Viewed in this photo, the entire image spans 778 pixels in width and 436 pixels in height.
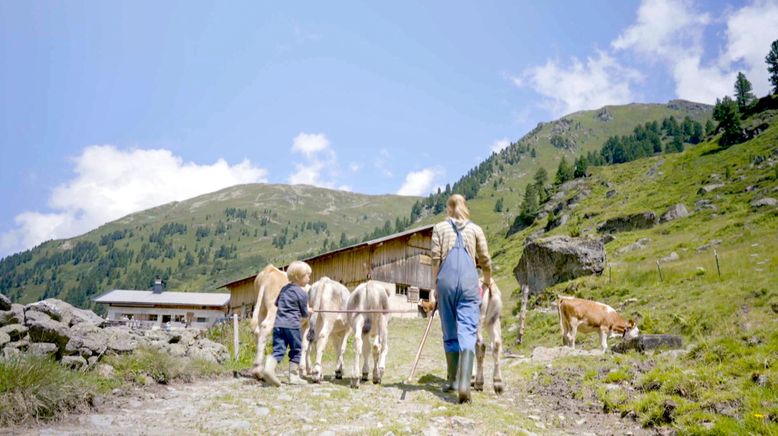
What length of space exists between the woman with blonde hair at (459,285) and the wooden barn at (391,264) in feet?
109

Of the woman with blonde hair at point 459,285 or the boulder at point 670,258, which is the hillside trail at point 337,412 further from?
the boulder at point 670,258

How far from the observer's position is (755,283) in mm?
17422

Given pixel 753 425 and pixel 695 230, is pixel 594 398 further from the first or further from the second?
pixel 695 230

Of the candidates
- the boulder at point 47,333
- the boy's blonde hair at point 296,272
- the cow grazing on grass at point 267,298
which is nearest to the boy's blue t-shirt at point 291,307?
the boy's blonde hair at point 296,272

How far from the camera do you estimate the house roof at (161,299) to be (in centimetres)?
8089

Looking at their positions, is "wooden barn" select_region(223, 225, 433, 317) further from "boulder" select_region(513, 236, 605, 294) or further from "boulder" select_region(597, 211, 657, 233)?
"boulder" select_region(597, 211, 657, 233)

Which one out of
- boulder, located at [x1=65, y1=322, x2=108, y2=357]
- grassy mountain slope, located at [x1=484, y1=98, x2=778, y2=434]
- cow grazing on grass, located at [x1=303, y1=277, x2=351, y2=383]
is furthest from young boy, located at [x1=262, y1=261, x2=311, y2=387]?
grassy mountain slope, located at [x1=484, y1=98, x2=778, y2=434]

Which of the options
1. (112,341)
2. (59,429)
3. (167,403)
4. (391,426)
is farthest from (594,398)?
(112,341)

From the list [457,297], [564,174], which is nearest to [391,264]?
[457,297]

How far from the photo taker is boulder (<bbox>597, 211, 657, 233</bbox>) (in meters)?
52.3

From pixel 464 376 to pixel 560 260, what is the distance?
1094 inches

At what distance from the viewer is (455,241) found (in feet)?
24.8

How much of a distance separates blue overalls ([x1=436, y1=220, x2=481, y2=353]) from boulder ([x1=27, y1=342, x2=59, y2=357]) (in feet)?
23.0

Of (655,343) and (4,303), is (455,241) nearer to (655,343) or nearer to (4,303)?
(655,343)
